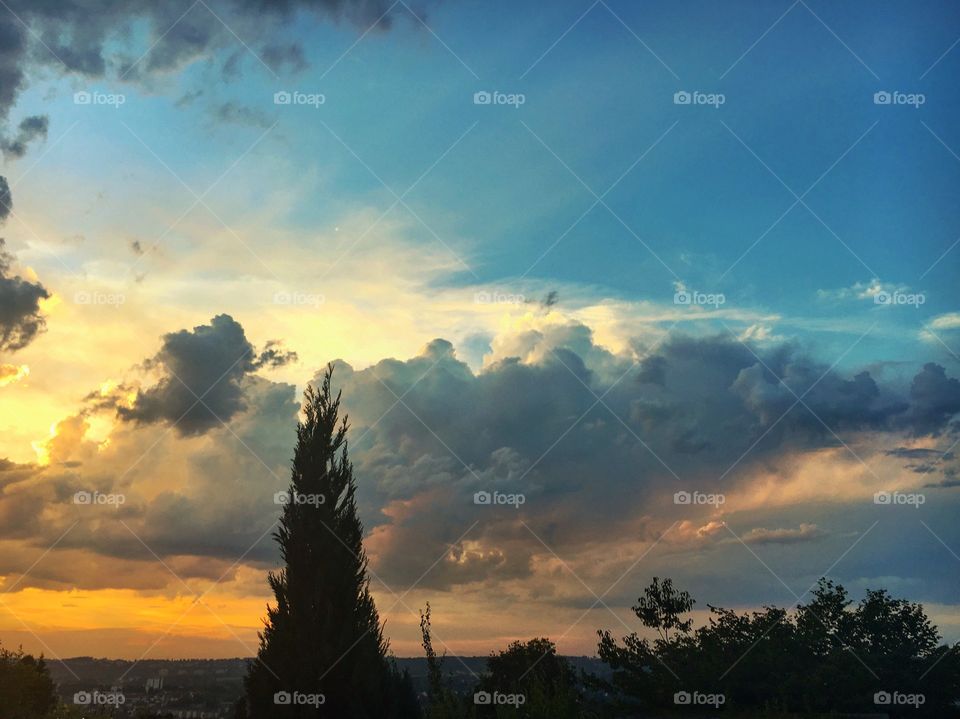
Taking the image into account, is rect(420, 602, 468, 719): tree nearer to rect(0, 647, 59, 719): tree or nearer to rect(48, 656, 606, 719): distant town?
rect(48, 656, 606, 719): distant town

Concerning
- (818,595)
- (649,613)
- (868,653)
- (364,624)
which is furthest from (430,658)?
(818,595)

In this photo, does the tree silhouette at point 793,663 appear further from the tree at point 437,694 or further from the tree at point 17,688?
the tree at point 17,688

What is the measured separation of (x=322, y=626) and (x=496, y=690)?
16.6 feet

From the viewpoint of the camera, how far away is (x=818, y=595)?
26766mm

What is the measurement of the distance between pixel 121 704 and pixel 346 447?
443 inches

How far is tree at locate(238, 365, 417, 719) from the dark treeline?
0.03 metres

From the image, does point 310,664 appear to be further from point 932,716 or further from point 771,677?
point 932,716

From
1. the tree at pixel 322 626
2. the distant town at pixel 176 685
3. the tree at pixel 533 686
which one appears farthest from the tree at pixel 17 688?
the tree at pixel 533 686

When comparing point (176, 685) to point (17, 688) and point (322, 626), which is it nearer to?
point (17, 688)

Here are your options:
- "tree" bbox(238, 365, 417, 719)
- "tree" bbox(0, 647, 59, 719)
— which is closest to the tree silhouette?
"tree" bbox(238, 365, 417, 719)

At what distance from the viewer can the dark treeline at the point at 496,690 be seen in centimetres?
1920

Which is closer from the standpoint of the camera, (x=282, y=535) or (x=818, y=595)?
(x=282, y=535)

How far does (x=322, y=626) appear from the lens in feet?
64.2

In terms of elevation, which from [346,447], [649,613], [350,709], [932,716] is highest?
[346,447]
